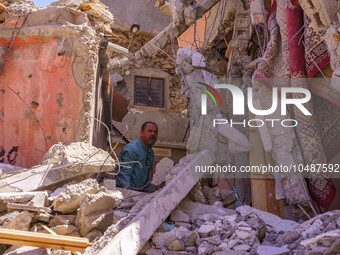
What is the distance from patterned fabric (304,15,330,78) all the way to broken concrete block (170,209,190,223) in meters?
1.99

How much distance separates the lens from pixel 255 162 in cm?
574

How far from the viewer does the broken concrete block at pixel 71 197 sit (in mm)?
3900

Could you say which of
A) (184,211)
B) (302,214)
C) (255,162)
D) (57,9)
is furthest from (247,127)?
(57,9)

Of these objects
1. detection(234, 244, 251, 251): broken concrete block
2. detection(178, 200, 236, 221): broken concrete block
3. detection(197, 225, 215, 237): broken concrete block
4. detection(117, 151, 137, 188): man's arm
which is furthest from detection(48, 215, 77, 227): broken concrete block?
detection(117, 151, 137, 188): man's arm

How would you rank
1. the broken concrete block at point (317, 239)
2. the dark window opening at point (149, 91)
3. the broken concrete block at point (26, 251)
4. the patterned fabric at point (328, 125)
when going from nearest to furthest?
the broken concrete block at point (317, 239) < the broken concrete block at point (26, 251) < the patterned fabric at point (328, 125) < the dark window opening at point (149, 91)

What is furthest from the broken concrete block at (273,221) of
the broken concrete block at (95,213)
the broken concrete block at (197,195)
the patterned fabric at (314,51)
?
the patterned fabric at (314,51)

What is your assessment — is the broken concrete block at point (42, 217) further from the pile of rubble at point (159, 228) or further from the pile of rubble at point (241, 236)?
the pile of rubble at point (241, 236)

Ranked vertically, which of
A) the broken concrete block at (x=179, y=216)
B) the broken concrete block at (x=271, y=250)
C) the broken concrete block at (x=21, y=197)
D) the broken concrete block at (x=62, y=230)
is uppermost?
the broken concrete block at (x=21, y=197)

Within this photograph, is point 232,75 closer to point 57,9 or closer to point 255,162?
point 255,162

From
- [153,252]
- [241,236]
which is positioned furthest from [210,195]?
[153,252]

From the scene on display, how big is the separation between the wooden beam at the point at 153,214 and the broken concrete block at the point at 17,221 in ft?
1.78

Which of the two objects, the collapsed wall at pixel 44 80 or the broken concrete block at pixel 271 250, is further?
the collapsed wall at pixel 44 80

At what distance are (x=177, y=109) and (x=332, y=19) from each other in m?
7.45

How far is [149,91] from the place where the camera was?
11.8 m
